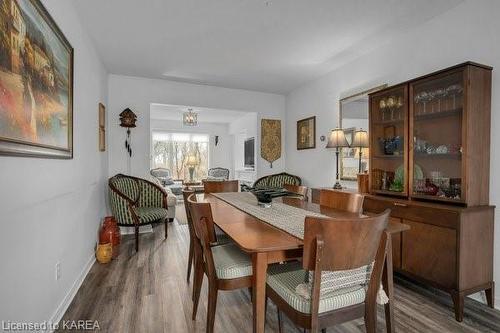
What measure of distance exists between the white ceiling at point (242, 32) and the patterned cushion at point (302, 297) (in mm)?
2185

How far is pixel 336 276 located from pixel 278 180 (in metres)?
3.55

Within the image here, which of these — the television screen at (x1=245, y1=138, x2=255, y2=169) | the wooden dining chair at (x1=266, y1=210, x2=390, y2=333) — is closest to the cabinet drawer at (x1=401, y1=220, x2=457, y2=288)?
the wooden dining chair at (x1=266, y1=210, x2=390, y2=333)

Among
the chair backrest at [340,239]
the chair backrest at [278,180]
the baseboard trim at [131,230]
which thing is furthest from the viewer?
the chair backrest at [278,180]

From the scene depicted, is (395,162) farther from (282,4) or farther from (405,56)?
(282,4)

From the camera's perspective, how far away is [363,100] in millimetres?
3281

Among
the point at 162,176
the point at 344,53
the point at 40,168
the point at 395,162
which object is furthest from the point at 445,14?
the point at 162,176

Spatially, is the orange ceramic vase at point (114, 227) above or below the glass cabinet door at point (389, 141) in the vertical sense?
below

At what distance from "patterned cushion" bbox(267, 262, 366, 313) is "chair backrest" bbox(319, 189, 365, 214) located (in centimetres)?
76

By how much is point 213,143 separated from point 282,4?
6.77 metres

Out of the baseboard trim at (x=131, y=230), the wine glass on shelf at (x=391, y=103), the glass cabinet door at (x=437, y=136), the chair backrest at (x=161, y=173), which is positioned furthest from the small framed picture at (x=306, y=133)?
the chair backrest at (x=161, y=173)

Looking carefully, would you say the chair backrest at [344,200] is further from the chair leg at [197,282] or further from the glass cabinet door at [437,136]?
the chair leg at [197,282]

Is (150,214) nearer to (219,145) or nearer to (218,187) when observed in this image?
(218,187)

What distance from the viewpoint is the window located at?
8312 millimetres

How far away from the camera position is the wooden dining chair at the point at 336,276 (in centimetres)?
105
